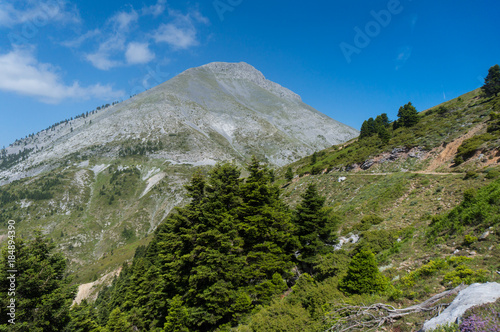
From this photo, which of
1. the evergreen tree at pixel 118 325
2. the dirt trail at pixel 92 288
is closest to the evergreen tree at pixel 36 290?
the evergreen tree at pixel 118 325

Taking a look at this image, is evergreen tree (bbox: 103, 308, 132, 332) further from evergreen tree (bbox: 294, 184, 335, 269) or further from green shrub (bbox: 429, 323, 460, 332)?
green shrub (bbox: 429, 323, 460, 332)

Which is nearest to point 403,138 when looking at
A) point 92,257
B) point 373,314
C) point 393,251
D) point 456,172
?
point 456,172

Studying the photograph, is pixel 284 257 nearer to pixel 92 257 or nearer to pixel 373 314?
pixel 373 314

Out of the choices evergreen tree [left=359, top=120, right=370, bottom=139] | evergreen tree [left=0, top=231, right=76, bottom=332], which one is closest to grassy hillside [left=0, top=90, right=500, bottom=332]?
evergreen tree [left=0, top=231, right=76, bottom=332]

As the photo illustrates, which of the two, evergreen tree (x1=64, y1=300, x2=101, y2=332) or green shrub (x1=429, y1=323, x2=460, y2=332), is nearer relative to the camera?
green shrub (x1=429, y1=323, x2=460, y2=332)

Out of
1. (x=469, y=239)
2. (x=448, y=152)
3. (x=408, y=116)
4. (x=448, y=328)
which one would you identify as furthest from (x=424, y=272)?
(x=408, y=116)

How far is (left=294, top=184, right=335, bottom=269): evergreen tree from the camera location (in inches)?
850

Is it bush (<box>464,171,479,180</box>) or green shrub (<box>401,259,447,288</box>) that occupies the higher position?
bush (<box>464,171,479,180</box>)

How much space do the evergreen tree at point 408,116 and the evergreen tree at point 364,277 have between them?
198ft

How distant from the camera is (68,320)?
17.5m

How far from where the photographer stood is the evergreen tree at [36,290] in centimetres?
1498

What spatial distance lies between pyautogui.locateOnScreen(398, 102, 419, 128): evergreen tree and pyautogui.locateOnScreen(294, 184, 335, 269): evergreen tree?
173 feet

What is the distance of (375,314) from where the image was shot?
872 cm

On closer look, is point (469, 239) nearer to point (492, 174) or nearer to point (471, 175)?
point (492, 174)
